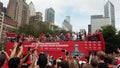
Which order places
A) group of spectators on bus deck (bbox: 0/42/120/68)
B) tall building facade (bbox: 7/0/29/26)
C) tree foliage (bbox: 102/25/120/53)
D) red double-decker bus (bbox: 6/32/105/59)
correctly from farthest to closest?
tall building facade (bbox: 7/0/29/26), tree foliage (bbox: 102/25/120/53), red double-decker bus (bbox: 6/32/105/59), group of spectators on bus deck (bbox: 0/42/120/68)

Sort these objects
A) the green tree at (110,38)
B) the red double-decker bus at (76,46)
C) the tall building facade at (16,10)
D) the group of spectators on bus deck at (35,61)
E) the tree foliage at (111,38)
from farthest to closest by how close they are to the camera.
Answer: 1. the tall building facade at (16,10)
2. the tree foliage at (111,38)
3. the green tree at (110,38)
4. the red double-decker bus at (76,46)
5. the group of spectators on bus deck at (35,61)

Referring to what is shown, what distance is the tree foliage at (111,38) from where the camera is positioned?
4716cm

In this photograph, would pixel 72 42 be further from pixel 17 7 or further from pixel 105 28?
pixel 17 7

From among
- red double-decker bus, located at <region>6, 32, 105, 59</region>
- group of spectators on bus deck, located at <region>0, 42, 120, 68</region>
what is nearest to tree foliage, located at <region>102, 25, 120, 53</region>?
red double-decker bus, located at <region>6, 32, 105, 59</region>

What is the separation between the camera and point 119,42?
50312mm

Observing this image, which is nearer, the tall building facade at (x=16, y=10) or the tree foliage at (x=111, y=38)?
the tree foliage at (x=111, y=38)

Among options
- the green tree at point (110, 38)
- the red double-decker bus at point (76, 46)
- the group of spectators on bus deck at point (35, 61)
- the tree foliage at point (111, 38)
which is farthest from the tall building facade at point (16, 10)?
the group of spectators on bus deck at point (35, 61)

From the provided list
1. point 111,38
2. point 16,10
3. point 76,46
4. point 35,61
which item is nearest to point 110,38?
point 111,38

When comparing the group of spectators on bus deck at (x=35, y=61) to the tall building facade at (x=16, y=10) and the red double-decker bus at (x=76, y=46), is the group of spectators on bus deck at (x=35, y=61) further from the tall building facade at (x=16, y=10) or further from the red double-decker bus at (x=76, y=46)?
the tall building facade at (x=16, y=10)

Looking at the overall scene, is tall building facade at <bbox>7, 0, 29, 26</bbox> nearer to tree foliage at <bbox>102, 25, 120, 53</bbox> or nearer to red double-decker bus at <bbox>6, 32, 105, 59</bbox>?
tree foliage at <bbox>102, 25, 120, 53</bbox>

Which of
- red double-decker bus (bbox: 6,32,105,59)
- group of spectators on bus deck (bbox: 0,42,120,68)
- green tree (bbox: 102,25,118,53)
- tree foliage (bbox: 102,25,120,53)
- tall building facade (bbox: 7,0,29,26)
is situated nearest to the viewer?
group of spectators on bus deck (bbox: 0,42,120,68)

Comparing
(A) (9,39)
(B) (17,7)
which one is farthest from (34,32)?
(B) (17,7)

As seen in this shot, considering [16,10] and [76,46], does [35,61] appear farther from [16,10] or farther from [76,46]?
[16,10]

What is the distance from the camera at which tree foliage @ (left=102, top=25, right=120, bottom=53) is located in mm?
47156
